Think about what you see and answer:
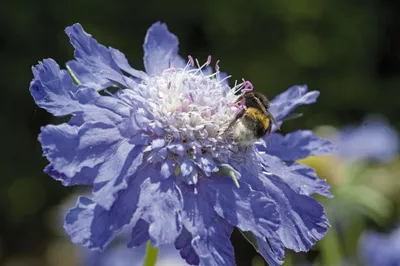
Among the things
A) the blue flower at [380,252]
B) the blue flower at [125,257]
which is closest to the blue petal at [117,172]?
the blue flower at [380,252]

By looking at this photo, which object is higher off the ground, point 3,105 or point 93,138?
point 93,138

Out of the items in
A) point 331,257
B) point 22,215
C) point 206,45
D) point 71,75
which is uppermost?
point 71,75

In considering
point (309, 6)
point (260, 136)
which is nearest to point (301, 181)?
point (260, 136)

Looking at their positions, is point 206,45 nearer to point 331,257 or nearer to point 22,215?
point 22,215

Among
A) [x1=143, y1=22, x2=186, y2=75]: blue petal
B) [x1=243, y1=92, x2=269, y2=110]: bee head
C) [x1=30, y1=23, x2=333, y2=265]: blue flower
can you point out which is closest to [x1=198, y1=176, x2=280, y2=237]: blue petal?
[x1=30, y1=23, x2=333, y2=265]: blue flower

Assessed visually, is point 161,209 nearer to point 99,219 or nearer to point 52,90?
point 99,219
